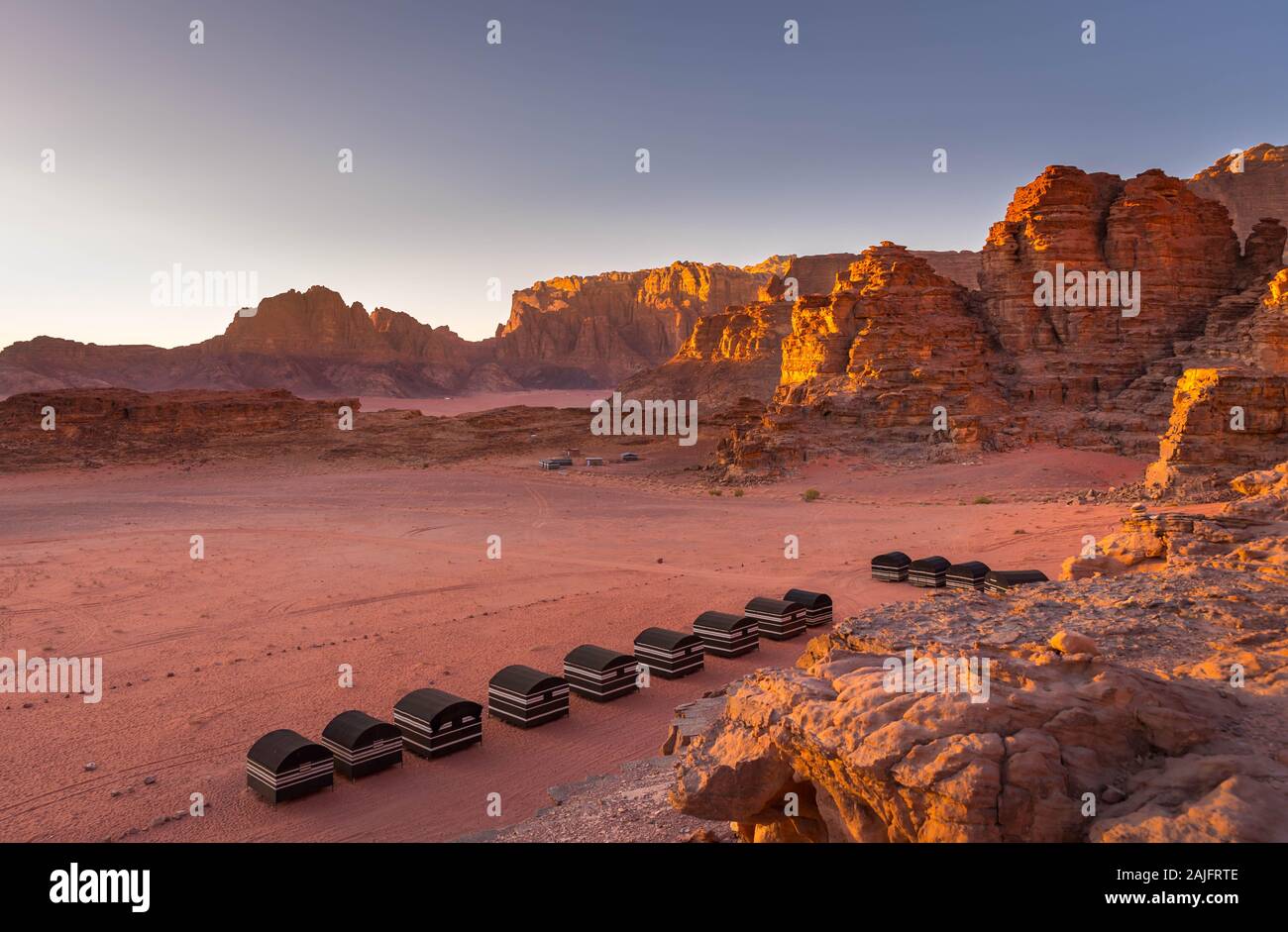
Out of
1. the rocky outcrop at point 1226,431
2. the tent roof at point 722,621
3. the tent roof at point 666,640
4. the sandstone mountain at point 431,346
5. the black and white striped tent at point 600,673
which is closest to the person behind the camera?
the black and white striped tent at point 600,673

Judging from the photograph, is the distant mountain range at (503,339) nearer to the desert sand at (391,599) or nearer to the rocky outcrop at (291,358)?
the rocky outcrop at (291,358)

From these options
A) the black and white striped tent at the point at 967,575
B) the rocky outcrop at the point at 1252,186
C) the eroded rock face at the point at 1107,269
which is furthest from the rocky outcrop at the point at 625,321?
the black and white striped tent at the point at 967,575

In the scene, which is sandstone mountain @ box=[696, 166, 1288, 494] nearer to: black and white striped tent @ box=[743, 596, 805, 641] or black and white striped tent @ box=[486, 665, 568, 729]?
black and white striped tent @ box=[743, 596, 805, 641]

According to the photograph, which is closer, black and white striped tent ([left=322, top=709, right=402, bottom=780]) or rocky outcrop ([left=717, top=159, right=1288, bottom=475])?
black and white striped tent ([left=322, top=709, right=402, bottom=780])

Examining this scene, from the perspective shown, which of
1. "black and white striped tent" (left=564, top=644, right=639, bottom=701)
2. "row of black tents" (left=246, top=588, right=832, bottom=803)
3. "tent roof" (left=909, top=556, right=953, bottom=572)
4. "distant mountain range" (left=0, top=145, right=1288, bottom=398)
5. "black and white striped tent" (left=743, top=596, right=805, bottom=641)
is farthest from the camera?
"distant mountain range" (left=0, top=145, right=1288, bottom=398)

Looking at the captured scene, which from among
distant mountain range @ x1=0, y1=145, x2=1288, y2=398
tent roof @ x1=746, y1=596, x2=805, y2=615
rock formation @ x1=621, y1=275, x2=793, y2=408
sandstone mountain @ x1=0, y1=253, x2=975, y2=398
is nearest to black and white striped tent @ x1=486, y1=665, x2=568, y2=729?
tent roof @ x1=746, y1=596, x2=805, y2=615
